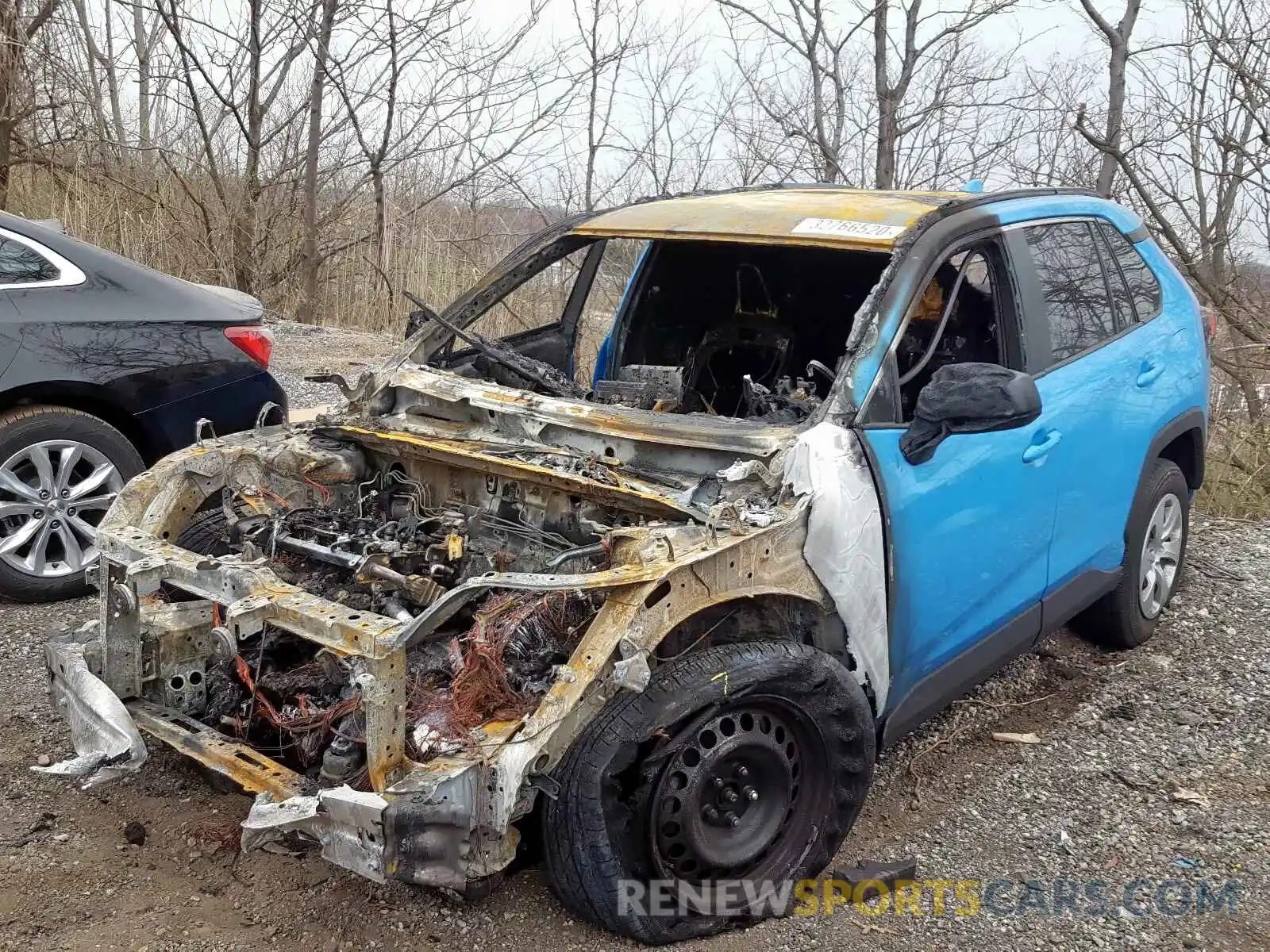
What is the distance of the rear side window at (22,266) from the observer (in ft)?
15.8

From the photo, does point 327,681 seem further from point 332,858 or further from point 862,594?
point 862,594

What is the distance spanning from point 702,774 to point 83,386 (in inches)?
139

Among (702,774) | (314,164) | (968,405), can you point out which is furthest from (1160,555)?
(314,164)

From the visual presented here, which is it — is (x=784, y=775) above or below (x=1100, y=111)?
below

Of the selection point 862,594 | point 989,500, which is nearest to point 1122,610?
point 989,500

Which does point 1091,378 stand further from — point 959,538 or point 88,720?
point 88,720

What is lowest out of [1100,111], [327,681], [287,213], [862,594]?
[327,681]

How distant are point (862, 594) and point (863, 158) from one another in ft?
38.4

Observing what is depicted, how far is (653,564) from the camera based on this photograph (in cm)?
262

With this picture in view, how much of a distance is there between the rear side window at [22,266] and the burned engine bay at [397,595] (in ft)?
6.40

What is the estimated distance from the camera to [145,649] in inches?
123

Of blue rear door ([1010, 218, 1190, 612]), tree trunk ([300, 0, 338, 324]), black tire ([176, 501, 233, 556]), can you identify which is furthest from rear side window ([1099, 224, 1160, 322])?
tree trunk ([300, 0, 338, 324])

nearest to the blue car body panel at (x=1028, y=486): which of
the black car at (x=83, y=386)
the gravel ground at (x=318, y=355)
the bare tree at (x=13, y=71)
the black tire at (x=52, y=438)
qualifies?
the black car at (x=83, y=386)

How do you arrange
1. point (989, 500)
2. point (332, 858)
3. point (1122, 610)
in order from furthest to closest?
point (1122, 610) → point (989, 500) → point (332, 858)
